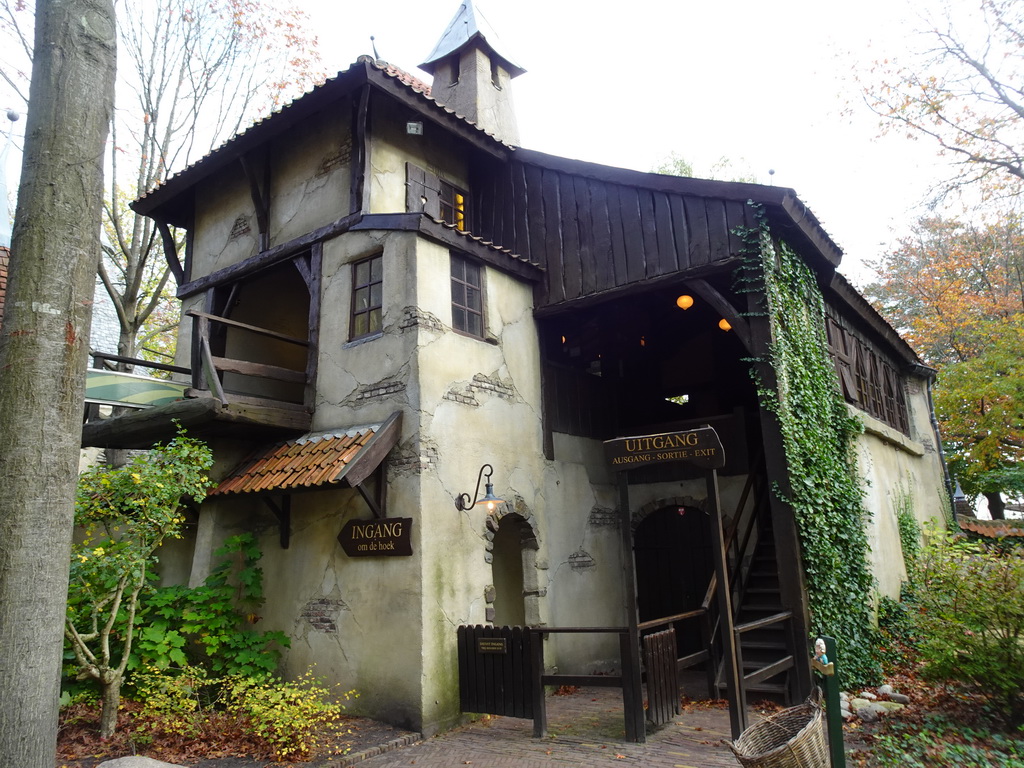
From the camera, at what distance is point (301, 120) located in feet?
30.6

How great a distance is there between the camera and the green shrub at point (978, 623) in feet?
20.3

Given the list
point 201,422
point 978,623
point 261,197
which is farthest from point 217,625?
point 978,623

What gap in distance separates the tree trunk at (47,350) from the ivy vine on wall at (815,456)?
6.89 metres

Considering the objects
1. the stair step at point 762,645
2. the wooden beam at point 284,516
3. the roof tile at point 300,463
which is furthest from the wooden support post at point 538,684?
the wooden beam at point 284,516

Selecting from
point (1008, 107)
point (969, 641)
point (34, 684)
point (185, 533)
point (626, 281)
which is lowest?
point (969, 641)

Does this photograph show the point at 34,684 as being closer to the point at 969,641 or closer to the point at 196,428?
the point at 196,428

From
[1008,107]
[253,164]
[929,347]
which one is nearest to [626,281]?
[253,164]

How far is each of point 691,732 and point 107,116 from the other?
7.10 meters

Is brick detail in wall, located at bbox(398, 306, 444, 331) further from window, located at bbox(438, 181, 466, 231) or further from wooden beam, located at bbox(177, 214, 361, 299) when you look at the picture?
window, located at bbox(438, 181, 466, 231)

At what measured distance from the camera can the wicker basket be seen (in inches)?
168

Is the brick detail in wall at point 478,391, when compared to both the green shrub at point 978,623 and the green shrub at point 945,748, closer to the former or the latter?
the green shrub at point 978,623

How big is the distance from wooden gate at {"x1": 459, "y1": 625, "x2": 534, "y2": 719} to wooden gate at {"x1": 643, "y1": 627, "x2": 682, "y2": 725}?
1165 mm

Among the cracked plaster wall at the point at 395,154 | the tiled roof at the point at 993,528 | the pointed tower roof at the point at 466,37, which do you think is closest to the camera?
the cracked plaster wall at the point at 395,154

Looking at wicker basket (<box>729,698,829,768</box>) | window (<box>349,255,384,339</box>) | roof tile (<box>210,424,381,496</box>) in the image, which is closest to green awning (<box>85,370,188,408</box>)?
roof tile (<box>210,424,381,496</box>)
